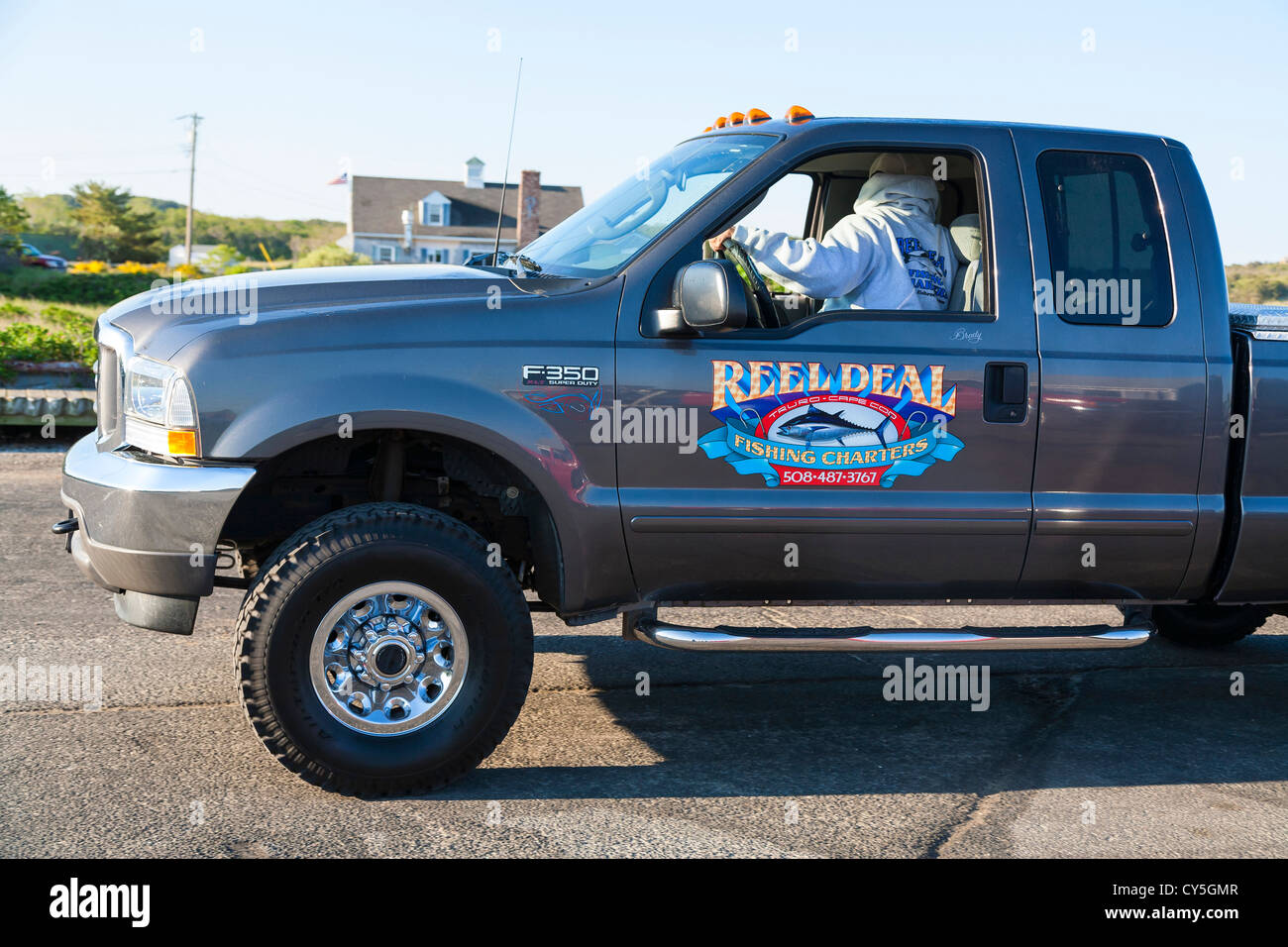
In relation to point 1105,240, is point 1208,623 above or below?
below

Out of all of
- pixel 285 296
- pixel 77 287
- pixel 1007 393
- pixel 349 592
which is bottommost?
pixel 77 287

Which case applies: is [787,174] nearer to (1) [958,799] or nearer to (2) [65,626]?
(1) [958,799]

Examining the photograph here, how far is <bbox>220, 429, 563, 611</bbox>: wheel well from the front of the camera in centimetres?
406

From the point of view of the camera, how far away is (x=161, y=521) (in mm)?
3717

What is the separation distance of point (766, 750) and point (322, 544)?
1.74 meters

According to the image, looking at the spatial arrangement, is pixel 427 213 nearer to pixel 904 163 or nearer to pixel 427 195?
pixel 427 195

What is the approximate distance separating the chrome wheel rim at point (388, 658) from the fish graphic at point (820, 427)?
1.23 m

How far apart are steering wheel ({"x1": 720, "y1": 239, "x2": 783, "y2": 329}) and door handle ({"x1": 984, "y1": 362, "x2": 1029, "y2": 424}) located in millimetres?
743

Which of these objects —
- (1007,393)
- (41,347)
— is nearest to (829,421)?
(1007,393)

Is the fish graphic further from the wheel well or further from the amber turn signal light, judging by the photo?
the amber turn signal light

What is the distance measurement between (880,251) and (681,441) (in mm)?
1084

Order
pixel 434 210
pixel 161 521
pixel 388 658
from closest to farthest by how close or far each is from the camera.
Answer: pixel 161 521
pixel 388 658
pixel 434 210

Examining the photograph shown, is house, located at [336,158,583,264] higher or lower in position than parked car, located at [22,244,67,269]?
higher

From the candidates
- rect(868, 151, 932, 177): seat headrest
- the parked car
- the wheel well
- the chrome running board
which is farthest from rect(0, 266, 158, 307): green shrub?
the chrome running board
